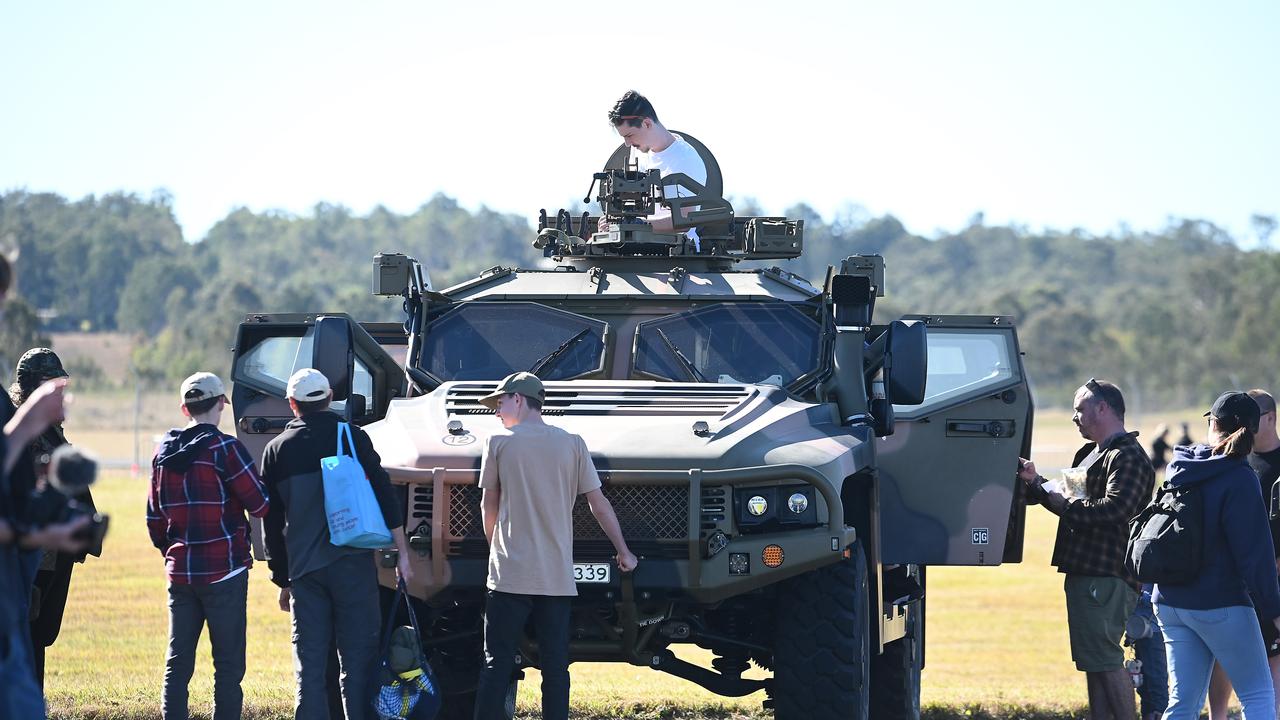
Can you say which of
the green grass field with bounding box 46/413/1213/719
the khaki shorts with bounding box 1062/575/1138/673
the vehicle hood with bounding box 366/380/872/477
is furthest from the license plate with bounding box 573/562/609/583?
the green grass field with bounding box 46/413/1213/719

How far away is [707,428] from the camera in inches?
Answer: 342

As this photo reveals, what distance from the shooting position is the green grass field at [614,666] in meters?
11.7

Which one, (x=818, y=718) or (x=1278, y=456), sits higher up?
(x=1278, y=456)

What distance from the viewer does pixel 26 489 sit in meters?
5.98

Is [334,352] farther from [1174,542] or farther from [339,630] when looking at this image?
[1174,542]

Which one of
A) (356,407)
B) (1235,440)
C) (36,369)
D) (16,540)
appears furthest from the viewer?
(356,407)

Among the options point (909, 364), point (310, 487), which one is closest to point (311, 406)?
point (310, 487)

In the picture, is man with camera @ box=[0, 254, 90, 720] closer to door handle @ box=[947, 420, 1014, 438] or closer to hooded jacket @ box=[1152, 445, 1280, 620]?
hooded jacket @ box=[1152, 445, 1280, 620]

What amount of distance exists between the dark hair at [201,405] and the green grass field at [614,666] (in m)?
3.20

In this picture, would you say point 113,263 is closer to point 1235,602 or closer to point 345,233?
point 345,233

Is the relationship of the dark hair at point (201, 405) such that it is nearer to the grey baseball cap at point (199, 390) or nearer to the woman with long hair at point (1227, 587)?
the grey baseball cap at point (199, 390)

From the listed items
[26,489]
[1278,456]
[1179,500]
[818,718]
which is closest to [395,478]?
[818,718]

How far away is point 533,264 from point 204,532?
126467mm

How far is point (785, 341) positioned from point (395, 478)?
2.45 metres
